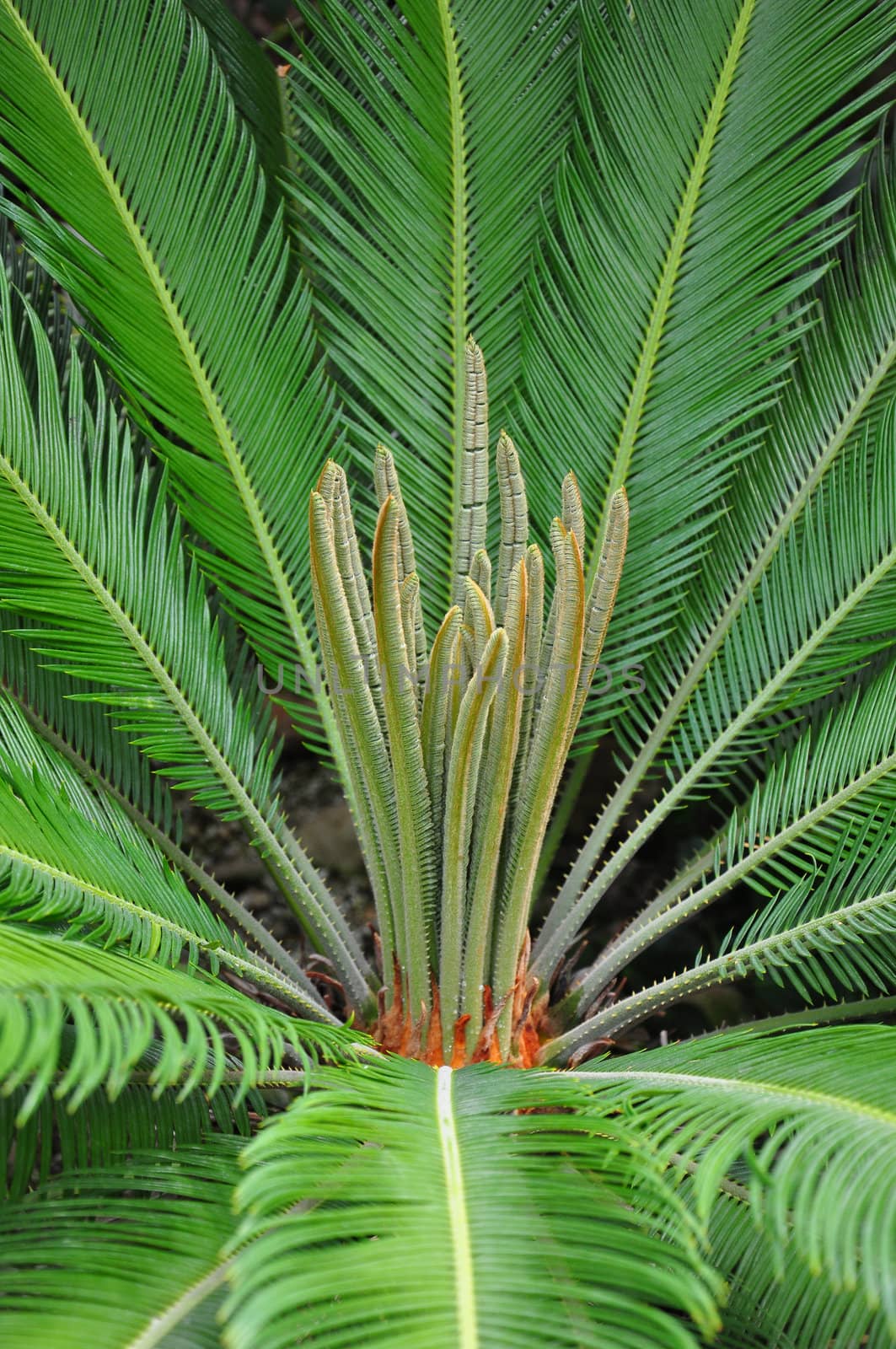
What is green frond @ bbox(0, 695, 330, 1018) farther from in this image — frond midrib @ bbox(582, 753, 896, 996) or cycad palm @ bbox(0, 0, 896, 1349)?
frond midrib @ bbox(582, 753, 896, 996)

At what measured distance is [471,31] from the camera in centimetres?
147

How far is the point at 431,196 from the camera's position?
1514 mm

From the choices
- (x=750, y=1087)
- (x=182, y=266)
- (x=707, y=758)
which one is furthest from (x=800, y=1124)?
(x=182, y=266)

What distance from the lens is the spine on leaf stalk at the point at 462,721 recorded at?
1074mm

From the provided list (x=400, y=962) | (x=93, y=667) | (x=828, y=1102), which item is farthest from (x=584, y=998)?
(x=93, y=667)

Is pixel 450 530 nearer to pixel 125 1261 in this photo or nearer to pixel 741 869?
pixel 741 869

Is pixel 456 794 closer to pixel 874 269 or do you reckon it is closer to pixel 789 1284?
Result: pixel 789 1284

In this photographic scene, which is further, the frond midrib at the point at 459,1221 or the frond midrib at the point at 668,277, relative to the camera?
the frond midrib at the point at 668,277

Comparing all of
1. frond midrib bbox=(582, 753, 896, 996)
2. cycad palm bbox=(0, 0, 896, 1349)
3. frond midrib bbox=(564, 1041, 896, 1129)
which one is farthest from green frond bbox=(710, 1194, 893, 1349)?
frond midrib bbox=(582, 753, 896, 996)

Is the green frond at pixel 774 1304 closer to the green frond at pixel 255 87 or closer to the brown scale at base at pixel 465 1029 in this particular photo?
the brown scale at base at pixel 465 1029

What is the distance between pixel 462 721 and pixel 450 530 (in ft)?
1.81

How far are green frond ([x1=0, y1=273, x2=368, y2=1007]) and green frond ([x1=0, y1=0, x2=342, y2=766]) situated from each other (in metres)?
0.07

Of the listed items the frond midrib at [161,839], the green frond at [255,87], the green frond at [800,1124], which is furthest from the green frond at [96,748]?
the green frond at [255,87]

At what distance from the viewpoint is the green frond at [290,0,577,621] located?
146cm
